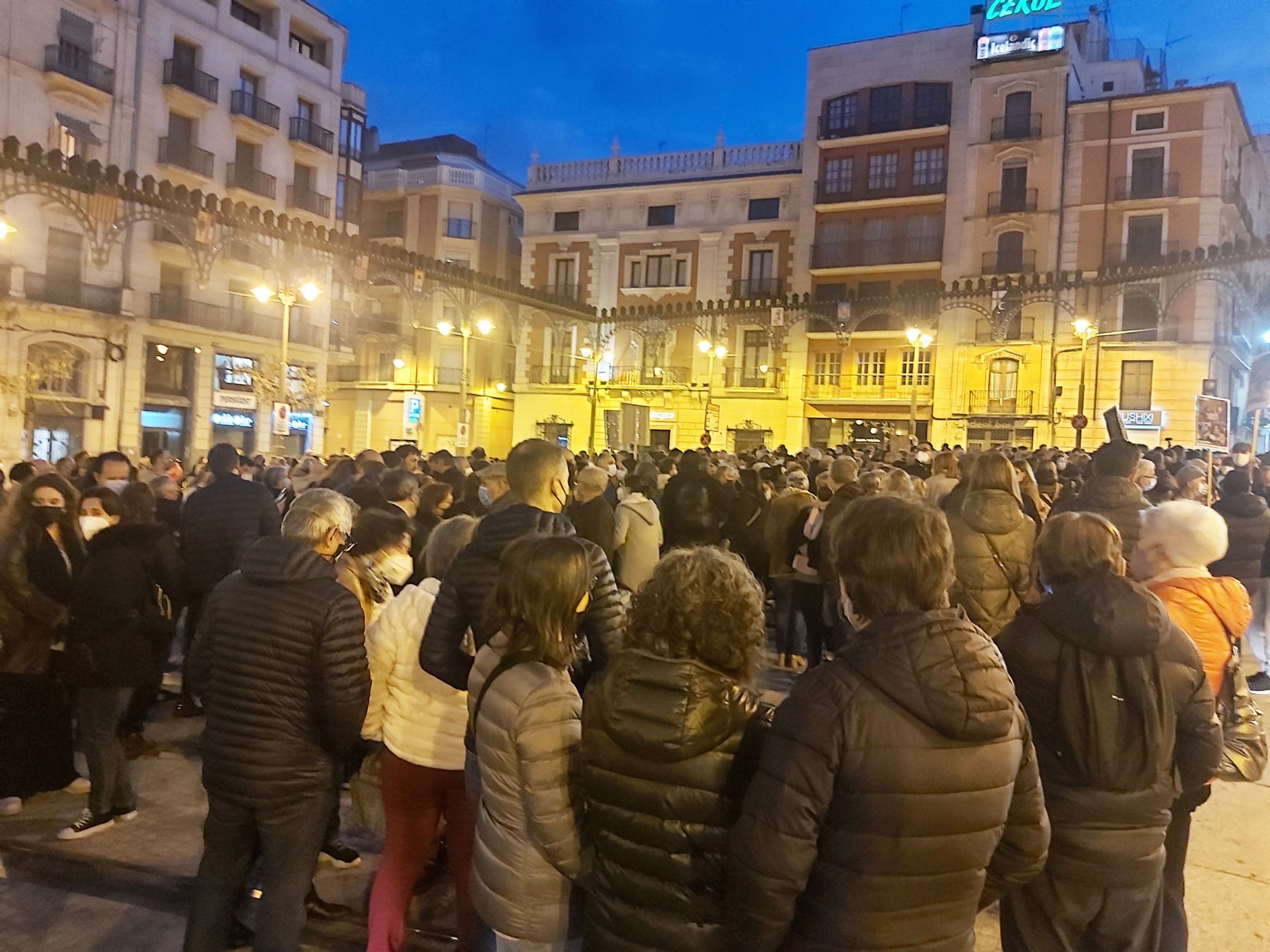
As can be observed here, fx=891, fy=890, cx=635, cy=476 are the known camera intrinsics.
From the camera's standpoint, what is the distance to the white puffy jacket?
9.86 feet

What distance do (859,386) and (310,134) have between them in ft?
72.9

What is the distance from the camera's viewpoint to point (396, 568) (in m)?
3.75

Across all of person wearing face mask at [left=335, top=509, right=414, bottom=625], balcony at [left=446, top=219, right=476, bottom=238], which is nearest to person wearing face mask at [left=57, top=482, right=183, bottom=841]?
person wearing face mask at [left=335, top=509, right=414, bottom=625]

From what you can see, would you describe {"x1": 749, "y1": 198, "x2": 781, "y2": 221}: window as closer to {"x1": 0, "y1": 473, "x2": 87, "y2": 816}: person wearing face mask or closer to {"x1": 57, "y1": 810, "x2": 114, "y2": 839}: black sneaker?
{"x1": 0, "y1": 473, "x2": 87, "y2": 816}: person wearing face mask

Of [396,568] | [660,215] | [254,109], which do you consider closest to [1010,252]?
[660,215]

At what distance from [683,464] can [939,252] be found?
89.1ft

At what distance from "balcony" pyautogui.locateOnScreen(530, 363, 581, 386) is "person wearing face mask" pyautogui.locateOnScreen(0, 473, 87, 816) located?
33672 millimetres

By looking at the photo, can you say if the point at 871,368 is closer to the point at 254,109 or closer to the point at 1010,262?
the point at 1010,262

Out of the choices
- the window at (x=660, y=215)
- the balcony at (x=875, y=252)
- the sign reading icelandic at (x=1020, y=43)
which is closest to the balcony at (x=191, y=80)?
the window at (x=660, y=215)

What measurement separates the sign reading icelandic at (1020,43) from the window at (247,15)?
82.8 ft

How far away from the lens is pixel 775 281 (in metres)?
35.3

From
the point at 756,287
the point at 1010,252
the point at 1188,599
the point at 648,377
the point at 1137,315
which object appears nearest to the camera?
the point at 1188,599

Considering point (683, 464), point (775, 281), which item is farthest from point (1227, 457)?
point (775, 281)

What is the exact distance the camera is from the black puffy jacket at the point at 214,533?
217 inches
